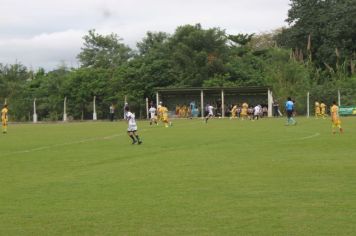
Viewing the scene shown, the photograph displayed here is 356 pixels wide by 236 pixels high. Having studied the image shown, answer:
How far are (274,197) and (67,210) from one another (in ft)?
11.6

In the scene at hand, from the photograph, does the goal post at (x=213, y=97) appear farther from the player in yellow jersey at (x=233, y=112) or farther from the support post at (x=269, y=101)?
the player in yellow jersey at (x=233, y=112)

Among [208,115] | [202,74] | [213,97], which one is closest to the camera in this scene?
[208,115]

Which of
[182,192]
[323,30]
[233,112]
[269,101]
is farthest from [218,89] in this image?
[182,192]

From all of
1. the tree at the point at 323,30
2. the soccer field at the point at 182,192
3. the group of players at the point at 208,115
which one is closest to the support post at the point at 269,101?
the group of players at the point at 208,115

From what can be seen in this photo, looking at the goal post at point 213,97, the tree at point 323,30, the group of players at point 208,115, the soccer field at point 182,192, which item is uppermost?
the tree at point 323,30

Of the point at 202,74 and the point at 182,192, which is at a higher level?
the point at 202,74

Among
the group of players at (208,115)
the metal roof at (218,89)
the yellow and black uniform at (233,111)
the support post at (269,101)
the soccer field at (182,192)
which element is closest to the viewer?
the soccer field at (182,192)

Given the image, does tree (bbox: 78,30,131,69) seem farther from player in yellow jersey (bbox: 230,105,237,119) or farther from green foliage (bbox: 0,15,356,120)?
player in yellow jersey (bbox: 230,105,237,119)

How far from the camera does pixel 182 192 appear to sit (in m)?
11.8

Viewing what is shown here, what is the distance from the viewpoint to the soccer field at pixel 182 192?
8844 millimetres

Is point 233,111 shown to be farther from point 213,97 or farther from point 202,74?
point 202,74

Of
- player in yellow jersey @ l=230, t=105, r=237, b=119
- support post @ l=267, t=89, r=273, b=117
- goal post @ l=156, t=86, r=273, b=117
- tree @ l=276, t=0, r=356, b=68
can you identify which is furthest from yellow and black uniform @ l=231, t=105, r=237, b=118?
tree @ l=276, t=0, r=356, b=68

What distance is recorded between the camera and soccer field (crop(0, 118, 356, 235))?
348 inches

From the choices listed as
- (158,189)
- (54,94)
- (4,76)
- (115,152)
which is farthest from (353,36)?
(158,189)
